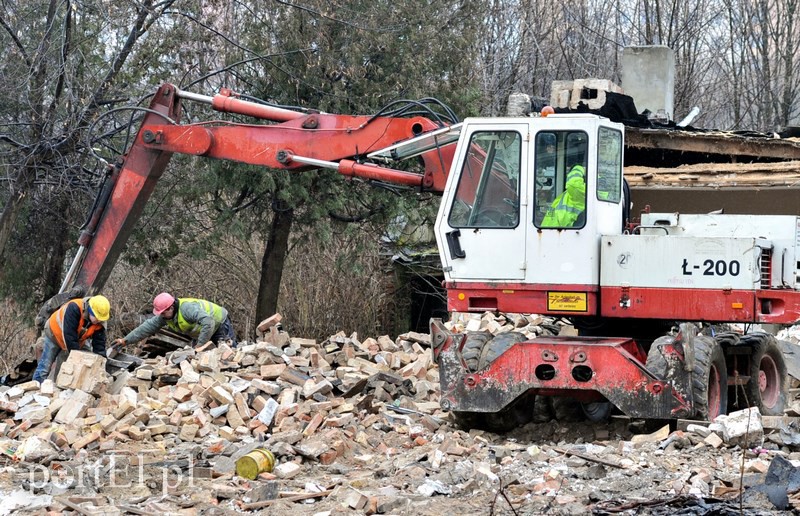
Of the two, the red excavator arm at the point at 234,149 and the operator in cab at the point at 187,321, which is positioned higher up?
the red excavator arm at the point at 234,149

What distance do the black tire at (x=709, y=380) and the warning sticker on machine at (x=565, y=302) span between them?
1.02 meters

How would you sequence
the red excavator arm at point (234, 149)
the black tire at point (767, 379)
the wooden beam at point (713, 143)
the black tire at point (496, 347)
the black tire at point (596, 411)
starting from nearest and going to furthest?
the black tire at point (496, 347), the black tire at point (767, 379), the black tire at point (596, 411), the red excavator arm at point (234, 149), the wooden beam at point (713, 143)

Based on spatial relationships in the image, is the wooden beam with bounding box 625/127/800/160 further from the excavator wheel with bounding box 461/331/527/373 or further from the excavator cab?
the excavator wheel with bounding box 461/331/527/373

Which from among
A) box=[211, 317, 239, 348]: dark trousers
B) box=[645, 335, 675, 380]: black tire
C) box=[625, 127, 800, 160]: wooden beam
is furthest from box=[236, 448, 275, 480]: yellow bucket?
box=[625, 127, 800, 160]: wooden beam

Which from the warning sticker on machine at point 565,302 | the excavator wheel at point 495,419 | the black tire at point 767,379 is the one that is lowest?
the excavator wheel at point 495,419

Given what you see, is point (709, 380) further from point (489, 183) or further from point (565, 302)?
point (489, 183)

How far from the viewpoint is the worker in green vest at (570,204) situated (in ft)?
30.8

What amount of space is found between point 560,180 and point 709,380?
222cm

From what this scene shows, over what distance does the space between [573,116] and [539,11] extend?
711 inches

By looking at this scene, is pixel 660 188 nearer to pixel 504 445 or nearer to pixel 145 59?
pixel 504 445

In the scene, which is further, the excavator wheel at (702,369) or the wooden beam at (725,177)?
the wooden beam at (725,177)

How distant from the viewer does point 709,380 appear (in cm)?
958

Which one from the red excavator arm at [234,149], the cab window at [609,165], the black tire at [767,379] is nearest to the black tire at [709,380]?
the black tire at [767,379]

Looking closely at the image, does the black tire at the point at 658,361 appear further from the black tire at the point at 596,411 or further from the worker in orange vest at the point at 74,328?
the worker in orange vest at the point at 74,328
